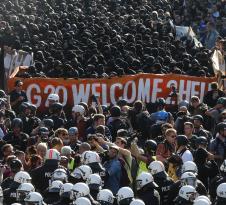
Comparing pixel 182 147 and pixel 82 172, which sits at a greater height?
pixel 182 147

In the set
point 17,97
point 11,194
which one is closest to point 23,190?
point 11,194

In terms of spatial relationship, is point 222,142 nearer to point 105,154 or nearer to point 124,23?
point 105,154

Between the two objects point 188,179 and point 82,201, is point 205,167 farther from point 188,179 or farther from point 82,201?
point 82,201

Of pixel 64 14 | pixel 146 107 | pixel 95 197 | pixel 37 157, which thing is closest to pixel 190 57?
pixel 146 107

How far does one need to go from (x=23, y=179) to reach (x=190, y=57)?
1251 centimetres

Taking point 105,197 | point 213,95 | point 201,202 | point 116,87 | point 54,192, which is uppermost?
point 213,95

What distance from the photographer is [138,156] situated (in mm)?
18438

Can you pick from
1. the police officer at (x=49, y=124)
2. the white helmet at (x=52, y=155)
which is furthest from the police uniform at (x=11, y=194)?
the police officer at (x=49, y=124)

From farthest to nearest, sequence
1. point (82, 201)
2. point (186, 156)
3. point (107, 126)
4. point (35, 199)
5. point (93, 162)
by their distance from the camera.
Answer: point (107, 126), point (186, 156), point (93, 162), point (35, 199), point (82, 201)

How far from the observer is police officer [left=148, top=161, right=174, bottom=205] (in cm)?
1656

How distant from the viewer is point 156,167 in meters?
16.9

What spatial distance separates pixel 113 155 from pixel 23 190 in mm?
2380

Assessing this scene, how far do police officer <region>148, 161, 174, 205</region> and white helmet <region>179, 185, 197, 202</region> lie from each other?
807 millimetres

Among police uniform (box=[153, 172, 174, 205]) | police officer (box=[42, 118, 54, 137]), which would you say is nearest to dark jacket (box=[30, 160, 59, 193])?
police uniform (box=[153, 172, 174, 205])
